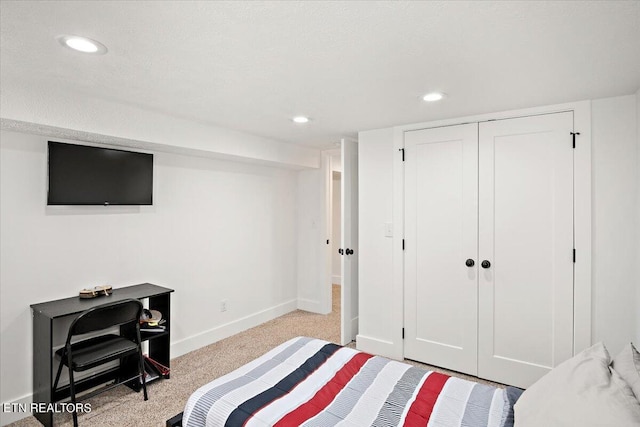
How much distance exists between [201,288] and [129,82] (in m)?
2.30

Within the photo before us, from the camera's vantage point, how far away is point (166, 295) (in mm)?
3117

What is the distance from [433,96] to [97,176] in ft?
8.91

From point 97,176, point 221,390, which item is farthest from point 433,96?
point 97,176

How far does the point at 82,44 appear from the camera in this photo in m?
1.70

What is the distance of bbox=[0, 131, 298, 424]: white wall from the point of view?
252cm

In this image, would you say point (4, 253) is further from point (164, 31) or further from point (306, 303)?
point (306, 303)

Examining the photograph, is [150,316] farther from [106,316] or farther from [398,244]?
[398,244]

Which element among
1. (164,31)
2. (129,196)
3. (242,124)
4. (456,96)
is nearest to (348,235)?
Result: (242,124)

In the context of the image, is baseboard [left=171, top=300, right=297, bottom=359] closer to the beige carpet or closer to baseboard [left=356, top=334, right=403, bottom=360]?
the beige carpet

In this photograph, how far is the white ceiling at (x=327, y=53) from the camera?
4.65 ft

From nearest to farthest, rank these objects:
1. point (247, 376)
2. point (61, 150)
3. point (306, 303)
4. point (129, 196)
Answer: point (247, 376), point (61, 150), point (129, 196), point (306, 303)

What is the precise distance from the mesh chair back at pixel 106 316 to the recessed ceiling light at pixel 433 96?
2.60 m

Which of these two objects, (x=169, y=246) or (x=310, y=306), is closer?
(x=169, y=246)

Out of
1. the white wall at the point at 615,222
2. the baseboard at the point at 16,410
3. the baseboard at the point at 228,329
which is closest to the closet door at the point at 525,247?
the white wall at the point at 615,222
